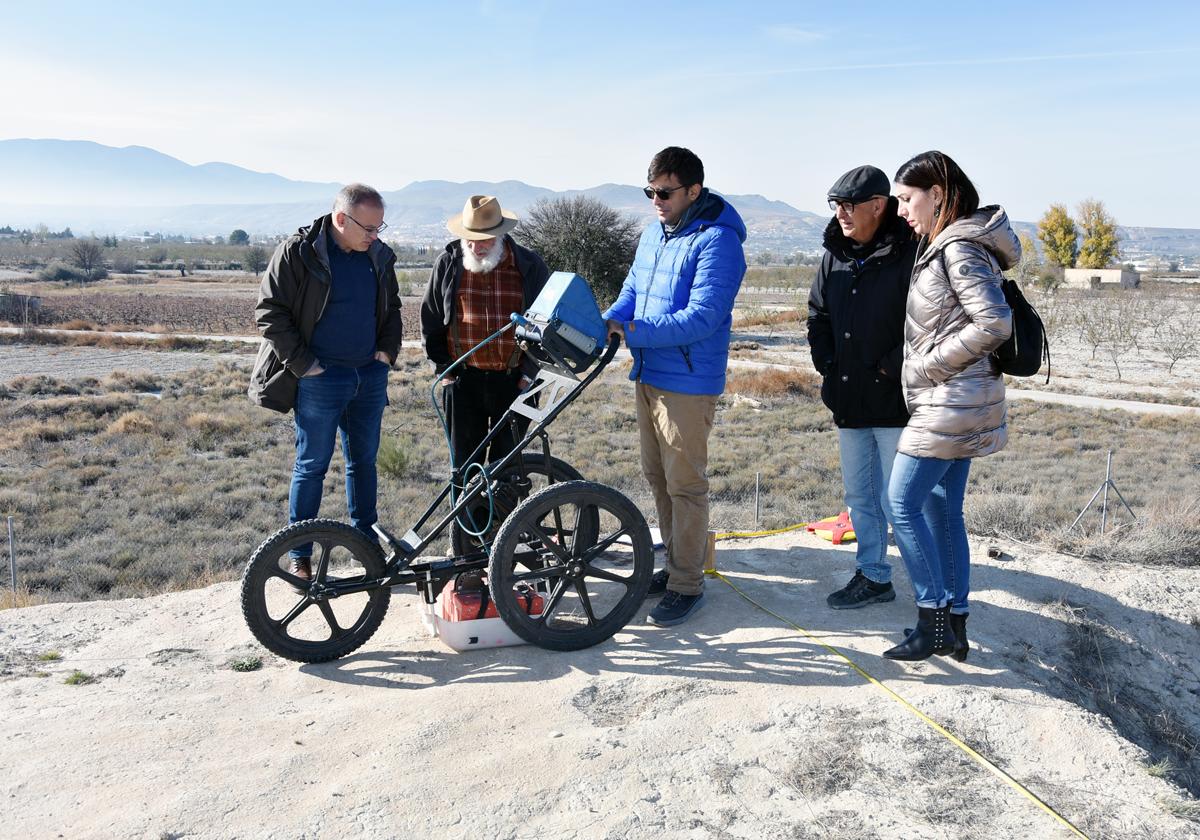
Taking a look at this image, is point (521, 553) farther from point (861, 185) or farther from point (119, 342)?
point (119, 342)

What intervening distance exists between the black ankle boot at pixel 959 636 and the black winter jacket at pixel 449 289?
245cm

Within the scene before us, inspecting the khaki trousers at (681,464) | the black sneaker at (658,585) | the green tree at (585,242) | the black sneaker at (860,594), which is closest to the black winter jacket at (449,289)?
the khaki trousers at (681,464)

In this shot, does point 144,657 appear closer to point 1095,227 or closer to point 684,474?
point 684,474

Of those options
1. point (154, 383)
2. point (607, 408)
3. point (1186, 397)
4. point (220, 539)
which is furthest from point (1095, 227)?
point (220, 539)

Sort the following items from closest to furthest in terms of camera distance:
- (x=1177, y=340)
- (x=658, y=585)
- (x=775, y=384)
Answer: (x=658, y=585) → (x=775, y=384) → (x=1177, y=340)

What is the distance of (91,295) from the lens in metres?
56.6

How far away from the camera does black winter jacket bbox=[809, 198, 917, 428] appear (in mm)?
4258

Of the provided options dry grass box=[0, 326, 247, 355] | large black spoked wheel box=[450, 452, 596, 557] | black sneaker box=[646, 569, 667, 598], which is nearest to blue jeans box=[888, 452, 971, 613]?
black sneaker box=[646, 569, 667, 598]

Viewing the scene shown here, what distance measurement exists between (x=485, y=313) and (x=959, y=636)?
2.84 m

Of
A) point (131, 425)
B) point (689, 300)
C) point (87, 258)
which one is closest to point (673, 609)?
point (689, 300)

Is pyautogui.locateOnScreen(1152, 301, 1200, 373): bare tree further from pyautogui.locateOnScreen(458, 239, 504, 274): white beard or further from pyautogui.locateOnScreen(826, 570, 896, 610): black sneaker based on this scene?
pyautogui.locateOnScreen(458, 239, 504, 274): white beard

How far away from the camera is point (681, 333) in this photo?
407 centimetres

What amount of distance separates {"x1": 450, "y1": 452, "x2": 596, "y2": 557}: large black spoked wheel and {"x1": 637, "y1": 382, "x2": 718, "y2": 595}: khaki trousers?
0.44 meters

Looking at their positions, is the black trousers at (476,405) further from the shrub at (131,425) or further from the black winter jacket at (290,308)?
the shrub at (131,425)
